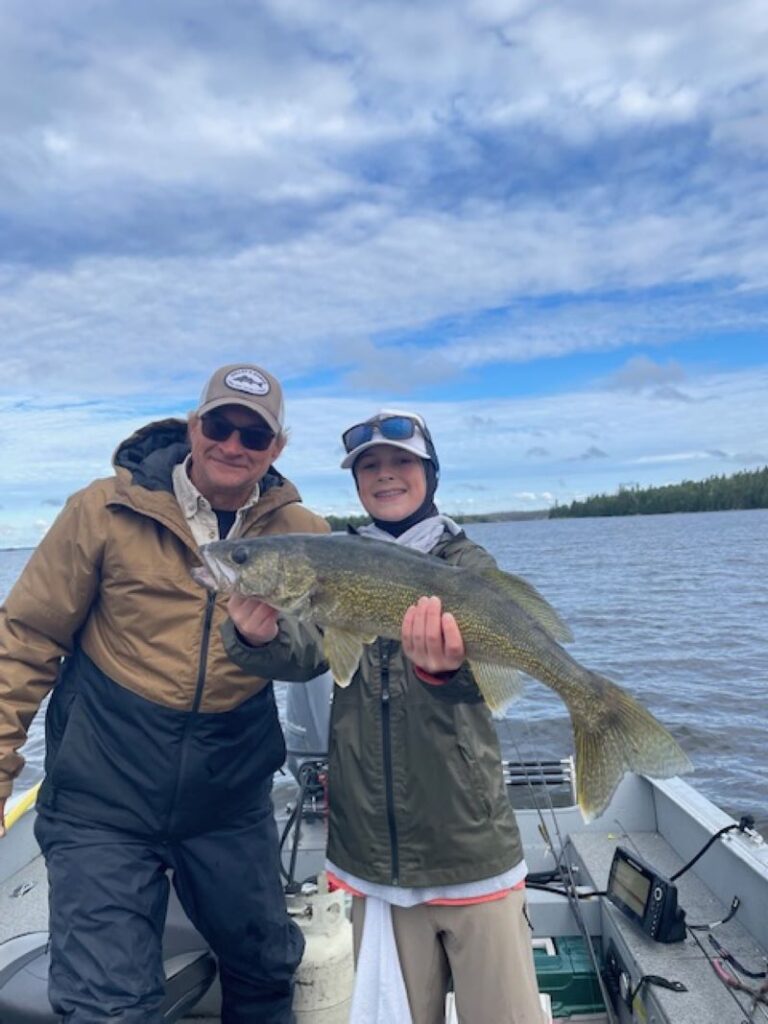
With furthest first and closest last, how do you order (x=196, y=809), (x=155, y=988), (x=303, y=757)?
(x=303, y=757)
(x=196, y=809)
(x=155, y=988)

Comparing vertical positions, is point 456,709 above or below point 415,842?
above

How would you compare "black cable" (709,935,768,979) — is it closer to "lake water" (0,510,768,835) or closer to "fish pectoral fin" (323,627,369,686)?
"lake water" (0,510,768,835)

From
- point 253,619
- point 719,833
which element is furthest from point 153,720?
point 719,833

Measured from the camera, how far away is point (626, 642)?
72.2 ft

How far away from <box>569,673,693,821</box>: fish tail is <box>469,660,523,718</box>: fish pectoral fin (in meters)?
0.27

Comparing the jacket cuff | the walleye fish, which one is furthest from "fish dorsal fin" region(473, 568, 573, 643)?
the jacket cuff

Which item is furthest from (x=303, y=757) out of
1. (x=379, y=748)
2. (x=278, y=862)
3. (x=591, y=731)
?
(x=591, y=731)

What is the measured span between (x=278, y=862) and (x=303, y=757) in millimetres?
1759

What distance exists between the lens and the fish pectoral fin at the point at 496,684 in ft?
11.3

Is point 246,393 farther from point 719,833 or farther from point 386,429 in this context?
point 719,833

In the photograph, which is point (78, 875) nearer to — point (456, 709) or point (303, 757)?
point (456, 709)

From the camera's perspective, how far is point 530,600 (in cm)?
355

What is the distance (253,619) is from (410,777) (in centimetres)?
94

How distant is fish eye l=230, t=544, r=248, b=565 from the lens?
3.72 m
